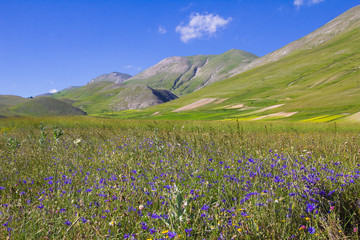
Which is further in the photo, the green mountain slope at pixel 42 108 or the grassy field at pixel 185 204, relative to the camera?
the green mountain slope at pixel 42 108

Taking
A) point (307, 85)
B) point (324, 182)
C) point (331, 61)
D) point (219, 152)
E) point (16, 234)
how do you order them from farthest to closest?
point (331, 61)
point (307, 85)
point (219, 152)
point (324, 182)
point (16, 234)

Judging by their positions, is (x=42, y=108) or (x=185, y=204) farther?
(x=42, y=108)

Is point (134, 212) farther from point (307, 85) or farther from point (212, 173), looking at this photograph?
point (307, 85)

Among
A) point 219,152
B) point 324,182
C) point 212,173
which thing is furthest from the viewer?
point 219,152

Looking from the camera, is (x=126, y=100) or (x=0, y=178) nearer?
(x=0, y=178)

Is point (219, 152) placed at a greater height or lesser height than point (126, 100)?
lesser

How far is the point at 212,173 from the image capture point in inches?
201

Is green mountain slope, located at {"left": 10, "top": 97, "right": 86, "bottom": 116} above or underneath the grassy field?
above

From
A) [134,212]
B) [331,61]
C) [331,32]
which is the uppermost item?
[331,32]

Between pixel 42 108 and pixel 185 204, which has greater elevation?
pixel 42 108

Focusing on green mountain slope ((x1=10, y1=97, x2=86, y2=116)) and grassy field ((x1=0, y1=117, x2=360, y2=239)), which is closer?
grassy field ((x1=0, y1=117, x2=360, y2=239))

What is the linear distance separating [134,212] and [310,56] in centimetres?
16098

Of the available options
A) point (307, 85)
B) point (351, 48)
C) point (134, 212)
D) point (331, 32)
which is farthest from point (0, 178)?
point (331, 32)

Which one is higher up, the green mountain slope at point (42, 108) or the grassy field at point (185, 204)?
the green mountain slope at point (42, 108)
